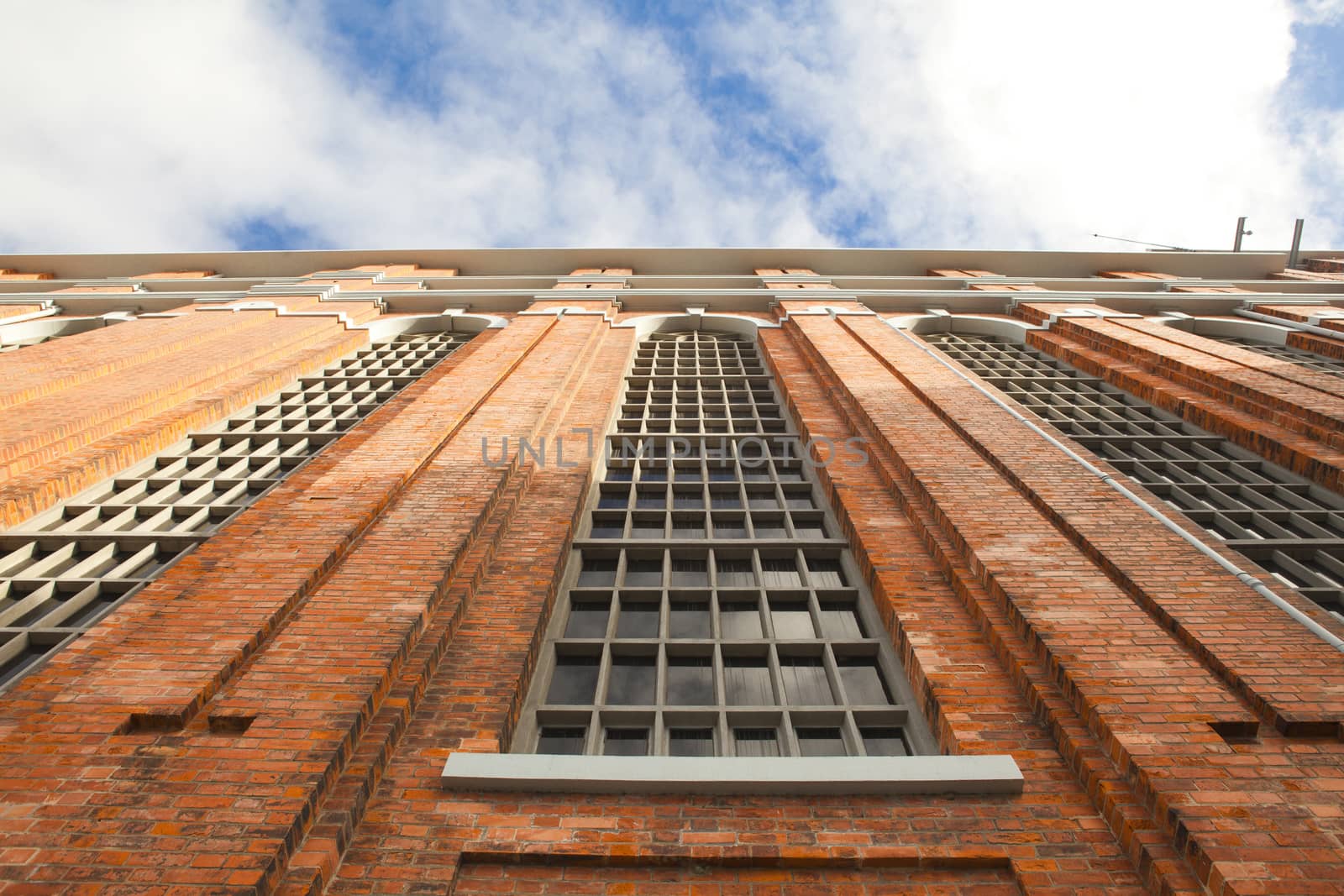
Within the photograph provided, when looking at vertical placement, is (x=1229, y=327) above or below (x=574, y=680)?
above

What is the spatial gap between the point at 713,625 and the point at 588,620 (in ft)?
3.52

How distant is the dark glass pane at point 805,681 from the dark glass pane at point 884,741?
31 cm

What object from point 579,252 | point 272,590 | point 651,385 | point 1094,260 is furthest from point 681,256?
point 272,590

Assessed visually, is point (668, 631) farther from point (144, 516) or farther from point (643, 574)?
point (144, 516)

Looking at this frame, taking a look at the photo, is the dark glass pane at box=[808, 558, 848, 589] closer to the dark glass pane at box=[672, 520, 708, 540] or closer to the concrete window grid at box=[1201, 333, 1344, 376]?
the dark glass pane at box=[672, 520, 708, 540]

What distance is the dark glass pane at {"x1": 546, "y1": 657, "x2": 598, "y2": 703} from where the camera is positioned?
15.1 ft

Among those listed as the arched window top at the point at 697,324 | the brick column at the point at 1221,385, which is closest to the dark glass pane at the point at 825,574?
the brick column at the point at 1221,385

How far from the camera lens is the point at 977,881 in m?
3.13

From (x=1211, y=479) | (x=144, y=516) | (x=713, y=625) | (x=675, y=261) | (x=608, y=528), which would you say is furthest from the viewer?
(x=675, y=261)

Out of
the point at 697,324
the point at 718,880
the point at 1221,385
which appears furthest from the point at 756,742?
the point at 697,324

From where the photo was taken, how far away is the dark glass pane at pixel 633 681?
452 centimetres

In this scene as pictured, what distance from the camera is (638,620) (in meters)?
5.37

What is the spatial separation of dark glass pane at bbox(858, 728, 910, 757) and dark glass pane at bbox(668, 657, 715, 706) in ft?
3.44

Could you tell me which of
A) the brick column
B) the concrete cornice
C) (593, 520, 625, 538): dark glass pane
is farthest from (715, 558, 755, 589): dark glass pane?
the concrete cornice
